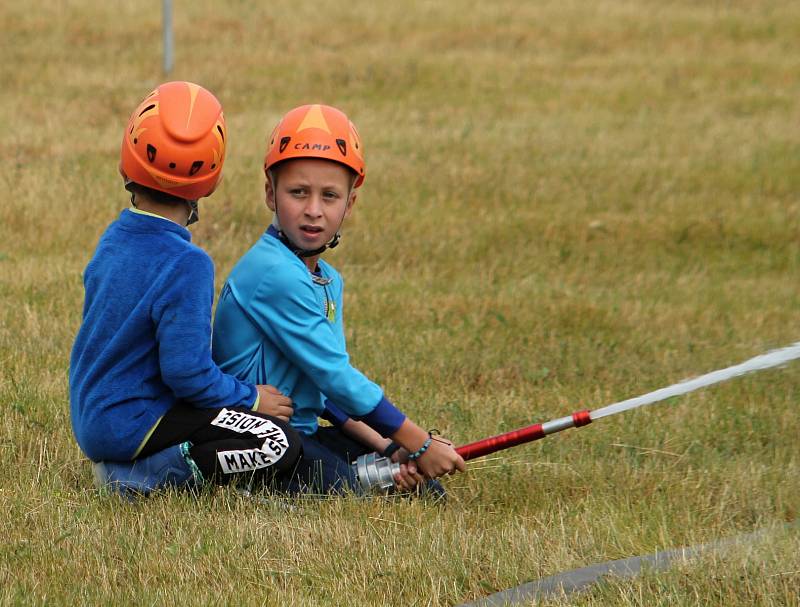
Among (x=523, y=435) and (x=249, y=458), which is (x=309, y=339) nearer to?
(x=249, y=458)

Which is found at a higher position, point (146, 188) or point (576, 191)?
point (146, 188)

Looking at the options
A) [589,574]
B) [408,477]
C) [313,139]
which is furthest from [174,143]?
[589,574]

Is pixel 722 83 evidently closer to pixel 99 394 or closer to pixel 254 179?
pixel 254 179

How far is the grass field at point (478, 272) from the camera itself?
4398 millimetres

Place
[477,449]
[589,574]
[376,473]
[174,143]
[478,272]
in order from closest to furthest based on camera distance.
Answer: [589,574]
[174,143]
[477,449]
[376,473]
[478,272]

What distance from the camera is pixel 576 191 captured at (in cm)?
1236

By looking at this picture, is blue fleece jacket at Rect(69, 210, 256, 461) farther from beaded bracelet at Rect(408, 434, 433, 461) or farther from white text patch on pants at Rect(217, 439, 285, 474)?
beaded bracelet at Rect(408, 434, 433, 461)

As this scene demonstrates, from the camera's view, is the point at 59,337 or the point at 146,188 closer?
the point at 146,188

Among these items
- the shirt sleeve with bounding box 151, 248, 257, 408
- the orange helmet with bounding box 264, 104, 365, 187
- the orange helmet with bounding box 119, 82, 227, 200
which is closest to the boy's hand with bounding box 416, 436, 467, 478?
the shirt sleeve with bounding box 151, 248, 257, 408

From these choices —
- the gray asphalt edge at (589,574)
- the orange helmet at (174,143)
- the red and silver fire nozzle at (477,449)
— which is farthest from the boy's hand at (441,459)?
the orange helmet at (174,143)

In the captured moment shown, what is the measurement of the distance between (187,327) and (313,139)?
0.89 meters

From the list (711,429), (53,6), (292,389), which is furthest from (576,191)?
(53,6)

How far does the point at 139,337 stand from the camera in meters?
4.65

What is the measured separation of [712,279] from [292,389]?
19.2ft
